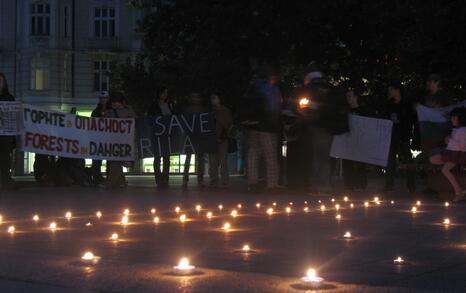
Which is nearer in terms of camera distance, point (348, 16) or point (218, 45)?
point (348, 16)

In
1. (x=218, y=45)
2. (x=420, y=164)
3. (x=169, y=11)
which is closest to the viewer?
(x=420, y=164)

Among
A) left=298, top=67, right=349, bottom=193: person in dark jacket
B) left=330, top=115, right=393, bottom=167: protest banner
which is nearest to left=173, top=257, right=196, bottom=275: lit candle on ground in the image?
left=298, top=67, right=349, bottom=193: person in dark jacket

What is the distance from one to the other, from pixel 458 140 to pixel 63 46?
4832cm

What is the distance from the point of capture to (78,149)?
18.5m

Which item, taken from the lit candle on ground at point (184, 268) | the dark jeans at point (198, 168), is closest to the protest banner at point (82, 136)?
the dark jeans at point (198, 168)

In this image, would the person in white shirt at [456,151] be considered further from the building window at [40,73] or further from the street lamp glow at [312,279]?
the building window at [40,73]

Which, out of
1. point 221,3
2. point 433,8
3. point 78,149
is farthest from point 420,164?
point 221,3

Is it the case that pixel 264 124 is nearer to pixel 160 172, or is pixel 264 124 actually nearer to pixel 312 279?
pixel 160 172

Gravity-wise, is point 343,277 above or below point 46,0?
below

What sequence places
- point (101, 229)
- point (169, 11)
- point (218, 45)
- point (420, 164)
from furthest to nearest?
point (169, 11)
point (218, 45)
point (420, 164)
point (101, 229)

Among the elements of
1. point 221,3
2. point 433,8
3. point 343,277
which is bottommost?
point 343,277

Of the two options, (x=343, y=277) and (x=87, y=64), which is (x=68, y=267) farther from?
(x=87, y=64)

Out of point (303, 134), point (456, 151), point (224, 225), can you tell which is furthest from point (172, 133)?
point (224, 225)

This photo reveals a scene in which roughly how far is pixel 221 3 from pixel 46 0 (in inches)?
1235
